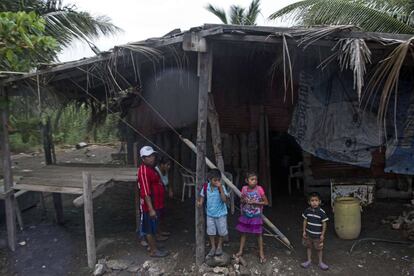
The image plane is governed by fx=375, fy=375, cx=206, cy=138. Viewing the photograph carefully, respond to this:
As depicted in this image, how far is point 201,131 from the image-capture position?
482cm

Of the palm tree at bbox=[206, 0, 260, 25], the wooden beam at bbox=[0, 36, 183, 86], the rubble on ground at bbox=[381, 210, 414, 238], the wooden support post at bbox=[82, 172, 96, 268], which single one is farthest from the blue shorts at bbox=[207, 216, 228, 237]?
the palm tree at bbox=[206, 0, 260, 25]

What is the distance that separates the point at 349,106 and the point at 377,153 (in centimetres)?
185

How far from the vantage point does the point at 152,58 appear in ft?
16.7

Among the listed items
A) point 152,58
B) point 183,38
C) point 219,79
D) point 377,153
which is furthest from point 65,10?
point 377,153

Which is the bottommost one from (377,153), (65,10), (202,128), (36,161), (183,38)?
(36,161)

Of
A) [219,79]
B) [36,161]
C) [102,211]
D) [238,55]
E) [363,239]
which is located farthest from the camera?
[36,161]

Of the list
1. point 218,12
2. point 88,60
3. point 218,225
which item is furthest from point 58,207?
point 218,12

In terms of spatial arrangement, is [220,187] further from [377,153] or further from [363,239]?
[377,153]

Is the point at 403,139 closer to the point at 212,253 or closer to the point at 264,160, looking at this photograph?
the point at 264,160

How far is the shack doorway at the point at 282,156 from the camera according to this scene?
905 cm

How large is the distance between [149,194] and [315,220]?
7.21 feet

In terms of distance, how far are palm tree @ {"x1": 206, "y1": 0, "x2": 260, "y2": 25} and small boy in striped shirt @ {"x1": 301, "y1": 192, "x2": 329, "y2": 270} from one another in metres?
13.6

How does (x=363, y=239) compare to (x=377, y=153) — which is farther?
(x=377, y=153)

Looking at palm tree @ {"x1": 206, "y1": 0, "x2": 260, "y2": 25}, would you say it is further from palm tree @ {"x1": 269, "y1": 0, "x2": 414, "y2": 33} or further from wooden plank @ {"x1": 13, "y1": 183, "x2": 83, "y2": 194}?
wooden plank @ {"x1": 13, "y1": 183, "x2": 83, "y2": 194}
